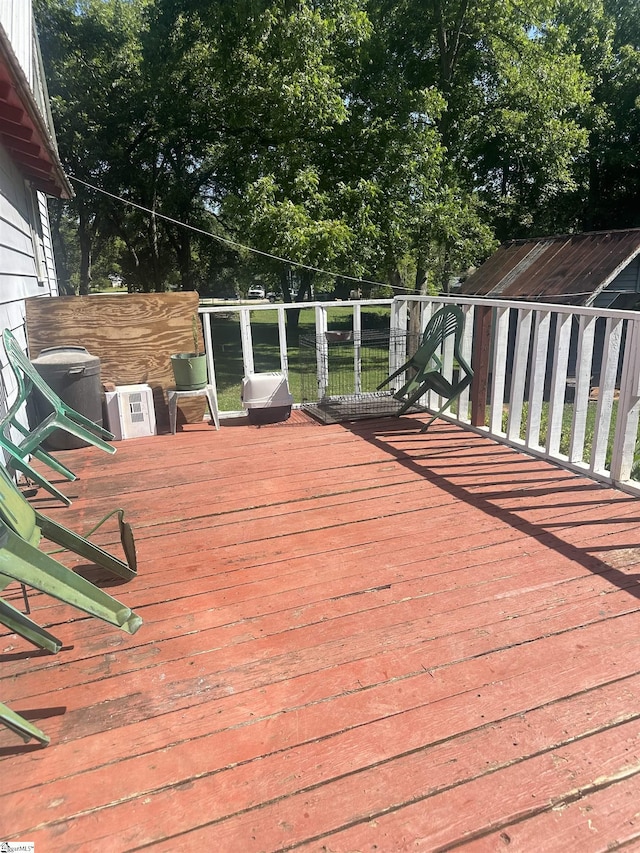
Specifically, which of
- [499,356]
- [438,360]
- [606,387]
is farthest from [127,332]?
[606,387]

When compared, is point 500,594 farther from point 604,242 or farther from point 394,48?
point 394,48

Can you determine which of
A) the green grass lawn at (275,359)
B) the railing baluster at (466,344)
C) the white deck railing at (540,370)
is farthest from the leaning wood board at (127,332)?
the railing baluster at (466,344)

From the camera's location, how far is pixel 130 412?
13.4 feet

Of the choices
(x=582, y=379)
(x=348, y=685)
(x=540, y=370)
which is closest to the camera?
(x=348, y=685)

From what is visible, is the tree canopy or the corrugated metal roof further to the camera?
the tree canopy

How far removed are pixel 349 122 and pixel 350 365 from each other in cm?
681

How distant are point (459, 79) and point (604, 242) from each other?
16.1ft

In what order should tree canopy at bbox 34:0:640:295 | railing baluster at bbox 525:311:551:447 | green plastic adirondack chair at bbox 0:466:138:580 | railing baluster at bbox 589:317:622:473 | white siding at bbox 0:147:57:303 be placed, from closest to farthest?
green plastic adirondack chair at bbox 0:466:138:580 → railing baluster at bbox 589:317:622:473 → railing baluster at bbox 525:311:551:447 → white siding at bbox 0:147:57:303 → tree canopy at bbox 34:0:640:295

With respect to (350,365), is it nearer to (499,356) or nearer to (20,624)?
(499,356)

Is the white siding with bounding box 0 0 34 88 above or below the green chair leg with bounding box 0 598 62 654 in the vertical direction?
above

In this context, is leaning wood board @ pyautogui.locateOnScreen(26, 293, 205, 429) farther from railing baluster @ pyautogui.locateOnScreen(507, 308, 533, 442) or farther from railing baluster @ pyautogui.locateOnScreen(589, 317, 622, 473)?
railing baluster @ pyautogui.locateOnScreen(589, 317, 622, 473)

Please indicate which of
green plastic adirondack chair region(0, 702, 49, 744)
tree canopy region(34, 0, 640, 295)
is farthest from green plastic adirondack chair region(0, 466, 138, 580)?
tree canopy region(34, 0, 640, 295)

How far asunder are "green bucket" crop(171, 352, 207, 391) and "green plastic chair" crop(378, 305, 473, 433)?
59.5 inches

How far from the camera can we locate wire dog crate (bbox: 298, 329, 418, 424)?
436cm
